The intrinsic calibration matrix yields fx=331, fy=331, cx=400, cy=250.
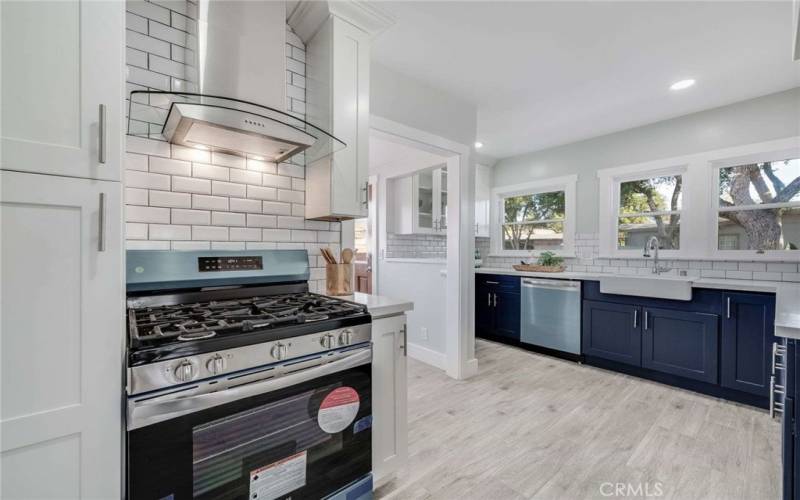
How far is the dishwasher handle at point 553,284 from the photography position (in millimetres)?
3457

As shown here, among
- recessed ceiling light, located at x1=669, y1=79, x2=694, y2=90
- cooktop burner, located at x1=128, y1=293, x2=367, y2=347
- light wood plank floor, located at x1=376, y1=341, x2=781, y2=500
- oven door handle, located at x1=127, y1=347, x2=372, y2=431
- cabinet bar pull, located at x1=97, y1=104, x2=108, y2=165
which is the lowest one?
light wood plank floor, located at x1=376, y1=341, x2=781, y2=500

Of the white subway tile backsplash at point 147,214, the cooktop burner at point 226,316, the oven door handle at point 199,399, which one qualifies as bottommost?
the oven door handle at point 199,399

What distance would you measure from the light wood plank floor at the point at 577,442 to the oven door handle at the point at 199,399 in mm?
918

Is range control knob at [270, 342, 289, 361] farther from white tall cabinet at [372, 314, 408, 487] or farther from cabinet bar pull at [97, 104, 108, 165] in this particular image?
cabinet bar pull at [97, 104, 108, 165]

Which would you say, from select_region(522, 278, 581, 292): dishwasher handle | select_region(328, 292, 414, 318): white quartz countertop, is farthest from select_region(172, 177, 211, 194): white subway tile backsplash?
select_region(522, 278, 581, 292): dishwasher handle

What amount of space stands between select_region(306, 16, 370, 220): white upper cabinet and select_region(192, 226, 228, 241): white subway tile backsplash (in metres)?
0.46

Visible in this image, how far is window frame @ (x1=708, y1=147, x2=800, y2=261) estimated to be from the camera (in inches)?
111

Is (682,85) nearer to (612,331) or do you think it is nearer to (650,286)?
(650,286)

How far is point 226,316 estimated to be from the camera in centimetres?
128

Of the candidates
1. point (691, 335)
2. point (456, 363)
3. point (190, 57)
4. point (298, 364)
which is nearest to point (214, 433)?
point (298, 364)

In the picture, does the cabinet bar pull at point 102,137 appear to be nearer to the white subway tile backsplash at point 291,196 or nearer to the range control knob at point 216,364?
the range control knob at point 216,364

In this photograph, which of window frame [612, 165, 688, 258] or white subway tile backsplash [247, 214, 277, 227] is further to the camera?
window frame [612, 165, 688, 258]

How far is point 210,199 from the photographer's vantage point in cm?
166

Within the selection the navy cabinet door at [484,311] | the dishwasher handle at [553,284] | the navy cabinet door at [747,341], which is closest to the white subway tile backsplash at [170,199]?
the dishwasher handle at [553,284]
